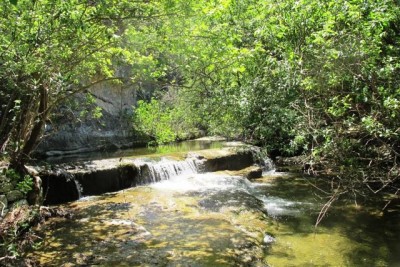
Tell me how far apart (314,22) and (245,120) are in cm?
476

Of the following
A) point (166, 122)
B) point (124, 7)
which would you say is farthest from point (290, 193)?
point (166, 122)

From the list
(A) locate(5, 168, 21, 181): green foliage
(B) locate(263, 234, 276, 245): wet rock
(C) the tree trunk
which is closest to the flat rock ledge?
(C) the tree trunk

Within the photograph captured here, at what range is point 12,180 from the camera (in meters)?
7.09

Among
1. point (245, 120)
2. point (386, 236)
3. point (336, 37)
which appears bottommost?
point (386, 236)

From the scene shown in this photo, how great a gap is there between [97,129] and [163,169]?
8888 mm

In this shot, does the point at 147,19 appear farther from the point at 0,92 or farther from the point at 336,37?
the point at 0,92

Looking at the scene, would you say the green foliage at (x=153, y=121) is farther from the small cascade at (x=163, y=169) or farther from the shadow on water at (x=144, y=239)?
the shadow on water at (x=144, y=239)

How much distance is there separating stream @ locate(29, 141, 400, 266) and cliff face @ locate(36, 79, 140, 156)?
809cm

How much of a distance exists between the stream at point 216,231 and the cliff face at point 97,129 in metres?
8.09

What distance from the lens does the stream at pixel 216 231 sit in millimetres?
6020

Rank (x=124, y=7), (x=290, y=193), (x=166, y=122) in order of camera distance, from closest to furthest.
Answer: (x=124, y=7), (x=290, y=193), (x=166, y=122)

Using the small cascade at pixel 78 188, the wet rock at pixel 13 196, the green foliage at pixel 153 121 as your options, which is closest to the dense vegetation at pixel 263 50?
the wet rock at pixel 13 196

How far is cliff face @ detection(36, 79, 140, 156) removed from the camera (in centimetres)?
1745

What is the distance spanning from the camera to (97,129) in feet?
66.1
